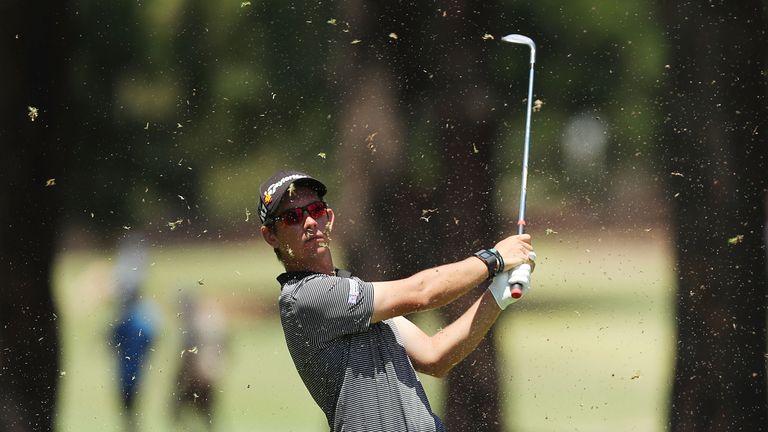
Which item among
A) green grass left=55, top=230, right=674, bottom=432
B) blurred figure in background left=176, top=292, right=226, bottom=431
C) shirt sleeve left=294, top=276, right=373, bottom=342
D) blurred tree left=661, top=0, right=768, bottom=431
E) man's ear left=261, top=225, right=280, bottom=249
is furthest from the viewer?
blurred figure in background left=176, top=292, right=226, bottom=431

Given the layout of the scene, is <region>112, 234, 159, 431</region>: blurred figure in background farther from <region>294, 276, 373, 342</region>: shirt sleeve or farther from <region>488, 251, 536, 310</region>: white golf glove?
<region>488, 251, 536, 310</region>: white golf glove

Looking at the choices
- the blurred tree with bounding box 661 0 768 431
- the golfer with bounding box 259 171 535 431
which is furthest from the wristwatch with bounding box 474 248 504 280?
the blurred tree with bounding box 661 0 768 431

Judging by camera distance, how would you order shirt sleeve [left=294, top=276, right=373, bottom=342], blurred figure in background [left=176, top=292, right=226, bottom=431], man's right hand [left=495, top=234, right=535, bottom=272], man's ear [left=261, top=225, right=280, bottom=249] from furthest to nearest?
blurred figure in background [left=176, top=292, right=226, bottom=431]
man's ear [left=261, top=225, right=280, bottom=249]
man's right hand [left=495, top=234, right=535, bottom=272]
shirt sleeve [left=294, top=276, right=373, bottom=342]

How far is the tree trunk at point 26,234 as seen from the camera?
538 cm

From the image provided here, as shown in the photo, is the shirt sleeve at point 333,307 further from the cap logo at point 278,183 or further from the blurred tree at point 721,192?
the blurred tree at point 721,192

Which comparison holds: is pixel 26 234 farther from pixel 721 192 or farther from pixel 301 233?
pixel 721 192

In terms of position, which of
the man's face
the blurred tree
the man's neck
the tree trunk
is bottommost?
the blurred tree

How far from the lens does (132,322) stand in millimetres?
5258

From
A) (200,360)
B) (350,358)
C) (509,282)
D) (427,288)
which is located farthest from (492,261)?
(200,360)

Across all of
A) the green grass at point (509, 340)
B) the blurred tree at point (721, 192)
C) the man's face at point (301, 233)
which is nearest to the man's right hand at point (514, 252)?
the man's face at point (301, 233)

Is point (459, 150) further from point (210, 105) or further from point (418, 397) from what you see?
point (418, 397)

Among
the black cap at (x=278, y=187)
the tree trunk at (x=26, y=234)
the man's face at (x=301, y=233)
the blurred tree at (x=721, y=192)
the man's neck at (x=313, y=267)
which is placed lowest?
the blurred tree at (x=721, y=192)

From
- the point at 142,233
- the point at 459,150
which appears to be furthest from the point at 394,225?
the point at 142,233

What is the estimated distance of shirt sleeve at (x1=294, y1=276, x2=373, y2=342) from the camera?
315cm
